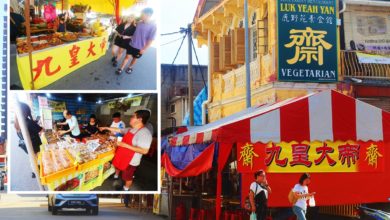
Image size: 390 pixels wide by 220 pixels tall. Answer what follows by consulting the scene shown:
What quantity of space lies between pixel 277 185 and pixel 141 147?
5913mm

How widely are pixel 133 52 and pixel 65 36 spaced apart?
632mm

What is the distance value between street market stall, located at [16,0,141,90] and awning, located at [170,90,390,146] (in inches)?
201

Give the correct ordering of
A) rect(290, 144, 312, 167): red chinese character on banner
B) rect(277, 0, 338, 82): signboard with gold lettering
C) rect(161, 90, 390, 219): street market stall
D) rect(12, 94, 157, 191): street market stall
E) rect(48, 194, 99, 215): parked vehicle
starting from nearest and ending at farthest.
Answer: rect(12, 94, 157, 191): street market stall
rect(161, 90, 390, 219): street market stall
rect(290, 144, 312, 167): red chinese character on banner
rect(48, 194, 99, 215): parked vehicle
rect(277, 0, 338, 82): signboard with gold lettering

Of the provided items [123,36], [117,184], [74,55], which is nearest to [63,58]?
[74,55]

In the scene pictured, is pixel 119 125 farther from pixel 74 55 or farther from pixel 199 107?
pixel 199 107

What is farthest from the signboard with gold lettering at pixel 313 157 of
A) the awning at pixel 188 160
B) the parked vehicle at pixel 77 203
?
the parked vehicle at pixel 77 203

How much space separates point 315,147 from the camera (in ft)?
36.2

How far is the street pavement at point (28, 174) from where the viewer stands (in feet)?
17.5

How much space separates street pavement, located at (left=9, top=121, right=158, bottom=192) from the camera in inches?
210

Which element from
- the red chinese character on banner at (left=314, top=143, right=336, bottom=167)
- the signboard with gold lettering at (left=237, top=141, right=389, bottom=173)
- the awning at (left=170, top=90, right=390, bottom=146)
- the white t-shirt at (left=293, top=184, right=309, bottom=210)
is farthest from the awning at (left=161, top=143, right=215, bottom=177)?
the red chinese character on banner at (left=314, top=143, right=336, bottom=167)

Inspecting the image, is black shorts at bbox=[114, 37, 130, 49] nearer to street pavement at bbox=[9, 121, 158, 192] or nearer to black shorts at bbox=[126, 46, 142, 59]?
black shorts at bbox=[126, 46, 142, 59]

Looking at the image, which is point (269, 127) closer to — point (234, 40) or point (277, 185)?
point (277, 185)

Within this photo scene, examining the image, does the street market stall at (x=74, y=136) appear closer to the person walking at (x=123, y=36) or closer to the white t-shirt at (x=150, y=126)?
the white t-shirt at (x=150, y=126)

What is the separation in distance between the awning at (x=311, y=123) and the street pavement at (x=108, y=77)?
5.01 meters
